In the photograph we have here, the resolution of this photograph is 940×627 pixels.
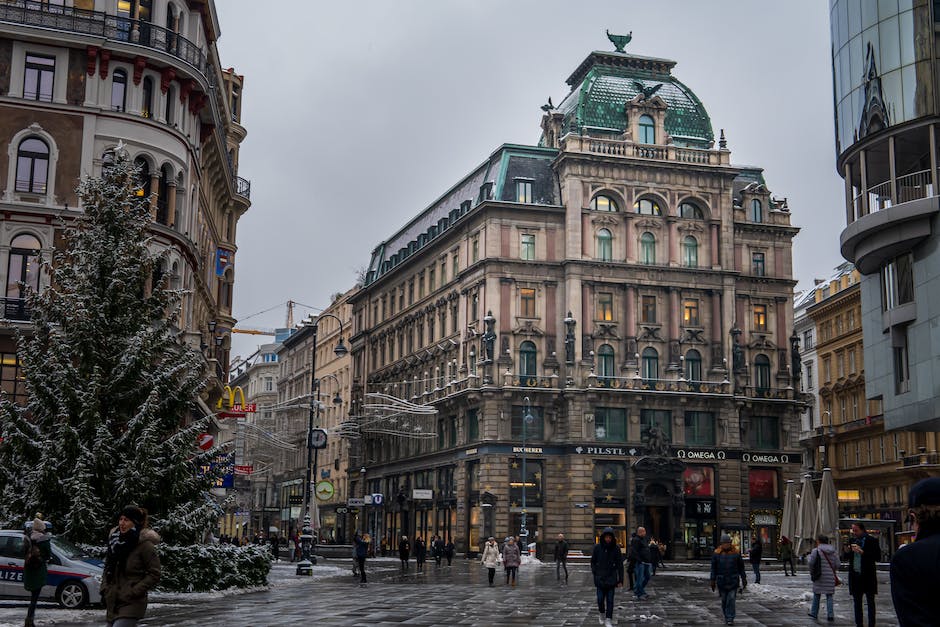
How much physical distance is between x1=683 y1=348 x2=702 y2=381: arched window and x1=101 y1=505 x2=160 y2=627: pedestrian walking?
221 ft

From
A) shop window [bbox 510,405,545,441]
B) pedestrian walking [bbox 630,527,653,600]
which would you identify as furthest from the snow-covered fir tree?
shop window [bbox 510,405,545,441]

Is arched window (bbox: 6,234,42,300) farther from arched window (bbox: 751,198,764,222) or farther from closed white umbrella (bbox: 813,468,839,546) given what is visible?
arched window (bbox: 751,198,764,222)

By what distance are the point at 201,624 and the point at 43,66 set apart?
2431cm

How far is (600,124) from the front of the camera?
7862 centimetres

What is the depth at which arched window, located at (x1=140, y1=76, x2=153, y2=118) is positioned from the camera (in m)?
40.4

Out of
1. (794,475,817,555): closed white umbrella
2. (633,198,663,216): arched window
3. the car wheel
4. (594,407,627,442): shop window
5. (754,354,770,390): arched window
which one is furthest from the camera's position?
(754,354,770,390): arched window

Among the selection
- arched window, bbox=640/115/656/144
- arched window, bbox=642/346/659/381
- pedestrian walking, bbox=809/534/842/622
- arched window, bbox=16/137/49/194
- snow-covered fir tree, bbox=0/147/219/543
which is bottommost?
pedestrian walking, bbox=809/534/842/622

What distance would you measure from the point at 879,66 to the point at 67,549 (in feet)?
99.7

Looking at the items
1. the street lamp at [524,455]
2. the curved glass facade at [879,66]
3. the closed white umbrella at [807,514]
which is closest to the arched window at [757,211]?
the street lamp at [524,455]

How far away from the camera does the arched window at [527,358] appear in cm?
7519

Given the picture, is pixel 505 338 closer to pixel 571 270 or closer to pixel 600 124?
pixel 571 270

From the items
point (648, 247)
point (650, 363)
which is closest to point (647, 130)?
point (648, 247)

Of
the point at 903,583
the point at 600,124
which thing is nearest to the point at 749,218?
the point at 600,124

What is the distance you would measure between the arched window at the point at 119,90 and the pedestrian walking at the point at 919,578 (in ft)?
123
